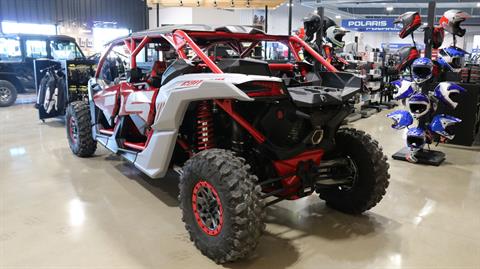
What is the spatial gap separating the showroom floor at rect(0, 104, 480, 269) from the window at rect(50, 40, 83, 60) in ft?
20.2

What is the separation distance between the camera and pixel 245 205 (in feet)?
8.09

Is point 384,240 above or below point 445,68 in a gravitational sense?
below

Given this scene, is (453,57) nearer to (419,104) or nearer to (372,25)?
(419,104)

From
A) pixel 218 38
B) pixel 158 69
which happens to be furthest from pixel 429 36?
pixel 158 69

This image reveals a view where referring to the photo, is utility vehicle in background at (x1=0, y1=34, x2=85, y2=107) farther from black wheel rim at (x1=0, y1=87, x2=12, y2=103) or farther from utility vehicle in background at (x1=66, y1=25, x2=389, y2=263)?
utility vehicle in background at (x1=66, y1=25, x2=389, y2=263)

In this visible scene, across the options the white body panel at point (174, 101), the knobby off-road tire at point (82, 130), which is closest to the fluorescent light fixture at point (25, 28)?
the knobby off-road tire at point (82, 130)

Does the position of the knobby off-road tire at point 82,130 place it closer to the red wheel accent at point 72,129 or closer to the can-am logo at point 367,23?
the red wheel accent at point 72,129

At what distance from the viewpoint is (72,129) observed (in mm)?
5508

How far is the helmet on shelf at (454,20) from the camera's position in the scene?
217 inches

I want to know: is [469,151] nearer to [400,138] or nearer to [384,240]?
[400,138]

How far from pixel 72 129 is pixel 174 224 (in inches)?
116

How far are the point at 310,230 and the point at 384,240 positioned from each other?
575 millimetres

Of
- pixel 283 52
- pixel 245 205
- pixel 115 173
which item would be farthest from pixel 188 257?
pixel 283 52

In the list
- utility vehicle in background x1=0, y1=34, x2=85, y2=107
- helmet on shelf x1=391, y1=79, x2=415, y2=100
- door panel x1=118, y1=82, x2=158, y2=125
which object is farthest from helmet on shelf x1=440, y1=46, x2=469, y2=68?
utility vehicle in background x1=0, y1=34, x2=85, y2=107
